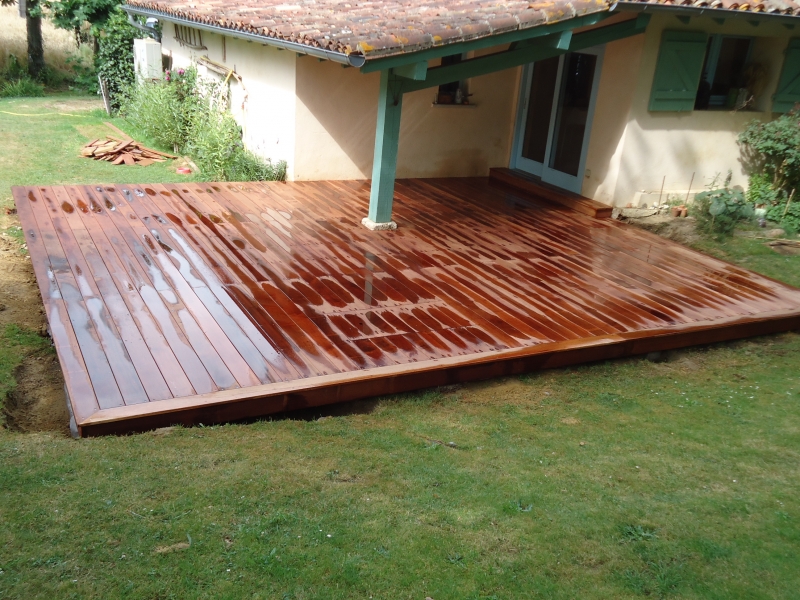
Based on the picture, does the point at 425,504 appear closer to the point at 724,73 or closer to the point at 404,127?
the point at 404,127

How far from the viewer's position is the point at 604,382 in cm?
525

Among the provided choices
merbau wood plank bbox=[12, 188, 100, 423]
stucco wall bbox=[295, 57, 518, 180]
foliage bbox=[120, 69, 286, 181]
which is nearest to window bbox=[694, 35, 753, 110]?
stucco wall bbox=[295, 57, 518, 180]

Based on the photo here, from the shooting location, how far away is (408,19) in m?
7.09

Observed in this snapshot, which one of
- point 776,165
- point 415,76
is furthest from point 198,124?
point 776,165

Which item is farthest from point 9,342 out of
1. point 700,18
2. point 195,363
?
point 700,18

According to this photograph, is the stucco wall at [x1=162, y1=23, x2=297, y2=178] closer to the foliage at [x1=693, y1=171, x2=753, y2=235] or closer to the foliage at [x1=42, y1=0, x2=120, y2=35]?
the foliage at [x1=693, y1=171, x2=753, y2=235]

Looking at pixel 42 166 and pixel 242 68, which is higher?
pixel 242 68

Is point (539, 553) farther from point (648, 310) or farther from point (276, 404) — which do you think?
point (648, 310)

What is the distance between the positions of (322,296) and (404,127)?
4837mm

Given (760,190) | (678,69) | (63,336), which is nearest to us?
(63,336)

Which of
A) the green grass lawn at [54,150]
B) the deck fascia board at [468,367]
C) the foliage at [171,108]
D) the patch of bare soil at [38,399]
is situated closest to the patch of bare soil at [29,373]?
the patch of bare soil at [38,399]

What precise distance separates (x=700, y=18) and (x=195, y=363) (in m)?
7.28

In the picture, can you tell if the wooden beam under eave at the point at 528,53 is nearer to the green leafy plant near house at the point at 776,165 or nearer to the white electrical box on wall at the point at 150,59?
the green leafy plant near house at the point at 776,165

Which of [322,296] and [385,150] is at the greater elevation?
[385,150]
